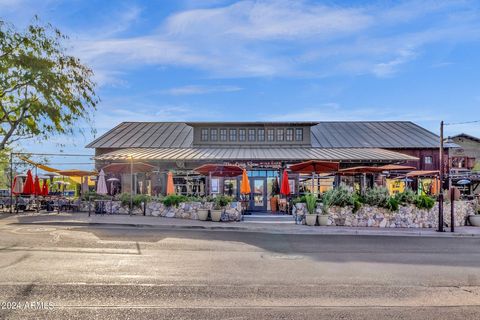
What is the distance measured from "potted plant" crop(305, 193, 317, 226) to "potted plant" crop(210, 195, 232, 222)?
417 centimetres

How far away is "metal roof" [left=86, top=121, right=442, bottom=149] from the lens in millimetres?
36469

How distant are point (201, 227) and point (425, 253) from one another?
32.3 feet

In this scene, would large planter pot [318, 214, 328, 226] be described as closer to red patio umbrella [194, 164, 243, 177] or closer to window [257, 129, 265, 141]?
red patio umbrella [194, 164, 243, 177]

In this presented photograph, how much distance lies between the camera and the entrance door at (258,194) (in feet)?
96.5

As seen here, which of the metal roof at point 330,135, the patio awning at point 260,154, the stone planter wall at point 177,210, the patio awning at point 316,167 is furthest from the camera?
the metal roof at point 330,135

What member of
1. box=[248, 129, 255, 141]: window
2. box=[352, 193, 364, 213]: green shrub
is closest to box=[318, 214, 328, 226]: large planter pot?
box=[352, 193, 364, 213]: green shrub

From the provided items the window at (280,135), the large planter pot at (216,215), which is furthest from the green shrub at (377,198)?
the window at (280,135)

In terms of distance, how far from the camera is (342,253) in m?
13.0

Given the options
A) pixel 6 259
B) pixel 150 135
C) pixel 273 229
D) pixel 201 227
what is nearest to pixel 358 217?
pixel 273 229

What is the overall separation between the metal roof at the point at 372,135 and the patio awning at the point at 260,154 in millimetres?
2107

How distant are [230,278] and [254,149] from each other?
24751 millimetres

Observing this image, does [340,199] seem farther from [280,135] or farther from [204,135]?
[204,135]

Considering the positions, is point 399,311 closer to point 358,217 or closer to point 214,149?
point 358,217

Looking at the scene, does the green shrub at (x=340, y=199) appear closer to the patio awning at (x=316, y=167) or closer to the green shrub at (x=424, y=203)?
the patio awning at (x=316, y=167)
